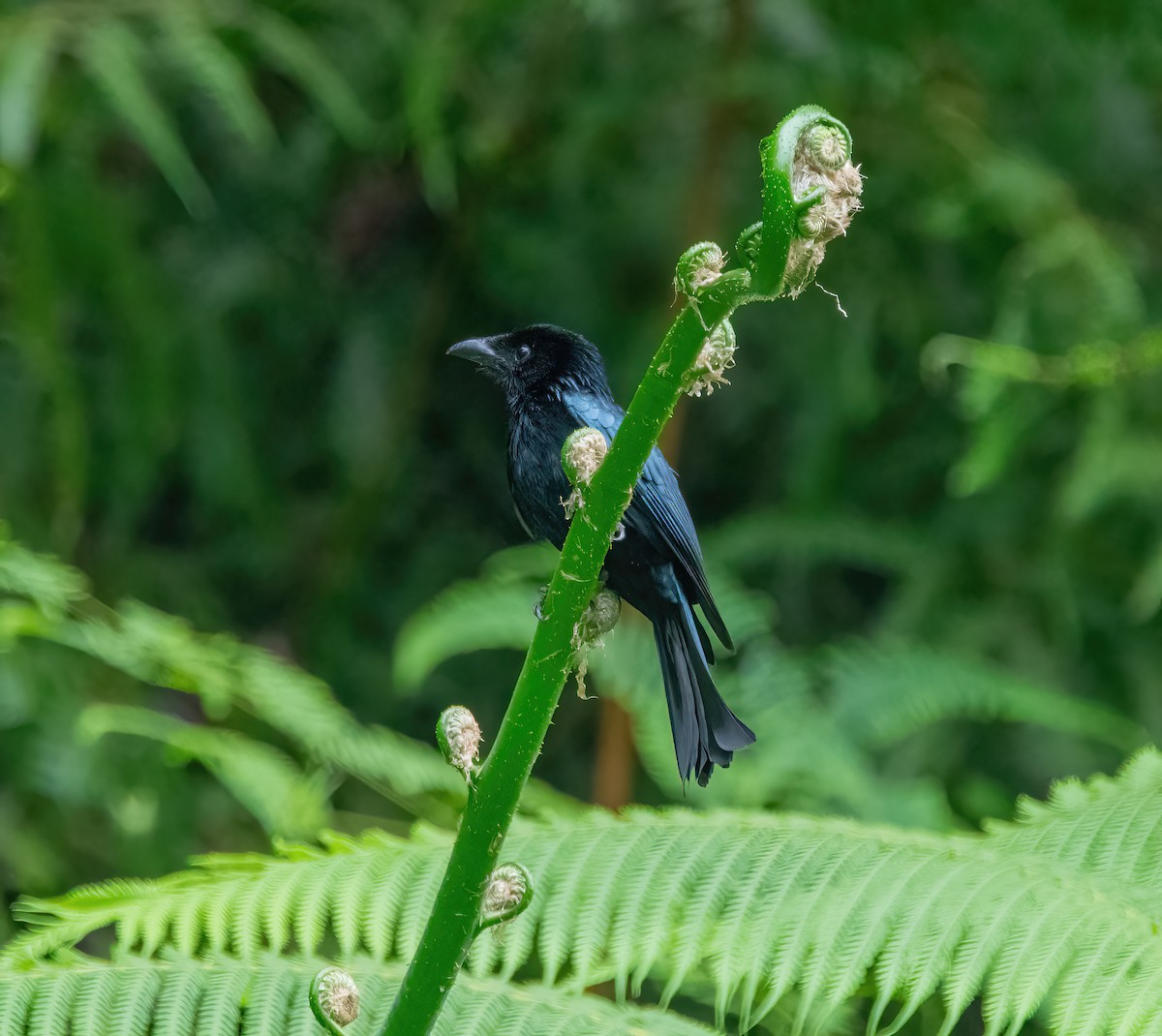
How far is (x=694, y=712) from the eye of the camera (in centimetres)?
94

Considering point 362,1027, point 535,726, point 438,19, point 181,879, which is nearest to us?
point 535,726

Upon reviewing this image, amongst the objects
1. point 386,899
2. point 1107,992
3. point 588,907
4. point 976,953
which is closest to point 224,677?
point 386,899

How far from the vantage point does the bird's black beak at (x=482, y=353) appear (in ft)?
4.24

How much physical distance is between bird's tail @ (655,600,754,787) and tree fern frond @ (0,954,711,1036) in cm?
40

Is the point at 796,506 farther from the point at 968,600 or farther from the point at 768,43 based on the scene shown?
the point at 768,43

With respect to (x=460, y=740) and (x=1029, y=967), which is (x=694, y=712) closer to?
(x=460, y=740)

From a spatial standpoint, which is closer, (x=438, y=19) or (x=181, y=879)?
(x=181, y=879)

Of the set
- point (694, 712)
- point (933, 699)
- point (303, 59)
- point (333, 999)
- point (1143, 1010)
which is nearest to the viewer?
point (333, 999)

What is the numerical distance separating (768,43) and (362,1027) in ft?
8.98

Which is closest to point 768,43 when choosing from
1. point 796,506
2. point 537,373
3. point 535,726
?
point 796,506

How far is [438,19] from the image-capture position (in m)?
3.04

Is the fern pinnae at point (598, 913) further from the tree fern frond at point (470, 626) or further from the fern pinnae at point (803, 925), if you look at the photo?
the tree fern frond at point (470, 626)

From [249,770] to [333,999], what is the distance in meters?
1.50

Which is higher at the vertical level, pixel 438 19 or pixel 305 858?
pixel 438 19
